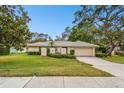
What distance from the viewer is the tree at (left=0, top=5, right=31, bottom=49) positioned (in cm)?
1878

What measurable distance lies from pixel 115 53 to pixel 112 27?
8.88m

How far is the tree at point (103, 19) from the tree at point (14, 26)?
1241cm

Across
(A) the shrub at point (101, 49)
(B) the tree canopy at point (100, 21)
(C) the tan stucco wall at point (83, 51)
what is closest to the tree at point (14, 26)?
(B) the tree canopy at point (100, 21)

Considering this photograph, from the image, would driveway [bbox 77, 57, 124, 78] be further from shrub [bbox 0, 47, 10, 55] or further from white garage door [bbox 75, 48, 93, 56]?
shrub [bbox 0, 47, 10, 55]

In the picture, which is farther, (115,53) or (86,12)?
(115,53)

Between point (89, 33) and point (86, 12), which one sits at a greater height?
point (86, 12)

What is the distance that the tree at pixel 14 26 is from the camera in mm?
18781

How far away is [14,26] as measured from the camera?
770 inches

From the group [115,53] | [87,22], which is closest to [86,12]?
[87,22]

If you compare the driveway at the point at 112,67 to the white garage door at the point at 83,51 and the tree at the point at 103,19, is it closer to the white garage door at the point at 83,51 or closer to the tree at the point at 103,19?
the tree at the point at 103,19

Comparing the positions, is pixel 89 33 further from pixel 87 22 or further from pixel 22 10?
pixel 22 10

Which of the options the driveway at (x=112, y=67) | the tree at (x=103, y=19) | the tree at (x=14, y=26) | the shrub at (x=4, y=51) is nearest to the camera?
the driveway at (x=112, y=67)
